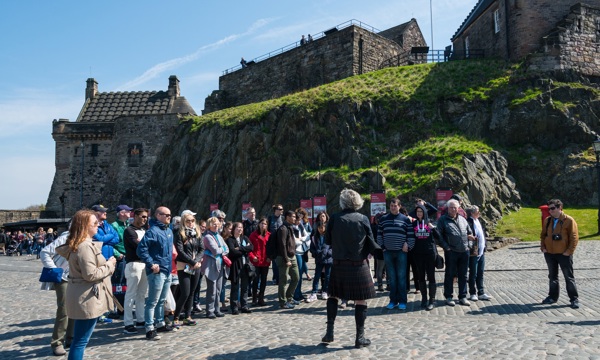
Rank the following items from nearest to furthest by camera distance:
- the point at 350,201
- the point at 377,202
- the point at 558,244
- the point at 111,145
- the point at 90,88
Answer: the point at 350,201 < the point at 558,244 < the point at 377,202 < the point at 111,145 < the point at 90,88

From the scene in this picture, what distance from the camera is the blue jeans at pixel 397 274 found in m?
9.32

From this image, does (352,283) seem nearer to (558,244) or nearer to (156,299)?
(156,299)

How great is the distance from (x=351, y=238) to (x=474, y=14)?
38624 millimetres

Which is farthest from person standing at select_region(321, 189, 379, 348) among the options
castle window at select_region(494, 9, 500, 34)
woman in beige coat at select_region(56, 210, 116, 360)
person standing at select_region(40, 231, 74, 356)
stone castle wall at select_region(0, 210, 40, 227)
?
stone castle wall at select_region(0, 210, 40, 227)

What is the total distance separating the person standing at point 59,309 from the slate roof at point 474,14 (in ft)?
120

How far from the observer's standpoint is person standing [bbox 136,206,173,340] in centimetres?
730

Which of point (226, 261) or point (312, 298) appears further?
point (312, 298)

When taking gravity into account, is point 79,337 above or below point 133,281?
below

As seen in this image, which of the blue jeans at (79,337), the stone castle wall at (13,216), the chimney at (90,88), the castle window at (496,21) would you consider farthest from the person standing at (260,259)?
the chimney at (90,88)

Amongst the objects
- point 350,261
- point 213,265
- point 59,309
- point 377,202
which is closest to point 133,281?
point 59,309

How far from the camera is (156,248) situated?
24.3 feet

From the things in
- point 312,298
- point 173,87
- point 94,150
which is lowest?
point 312,298

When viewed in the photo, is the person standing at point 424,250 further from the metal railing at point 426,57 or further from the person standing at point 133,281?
the metal railing at point 426,57

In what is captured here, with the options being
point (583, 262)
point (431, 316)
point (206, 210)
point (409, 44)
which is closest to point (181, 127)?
point (206, 210)
